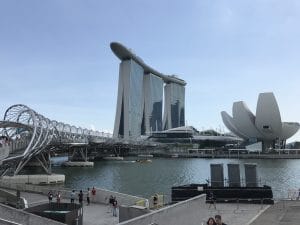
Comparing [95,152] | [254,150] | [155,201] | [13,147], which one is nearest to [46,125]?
[13,147]

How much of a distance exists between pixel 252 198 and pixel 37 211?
38.4ft

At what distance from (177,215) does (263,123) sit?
123005mm

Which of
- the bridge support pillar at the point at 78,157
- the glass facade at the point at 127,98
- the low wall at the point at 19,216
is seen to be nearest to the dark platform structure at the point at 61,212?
the low wall at the point at 19,216

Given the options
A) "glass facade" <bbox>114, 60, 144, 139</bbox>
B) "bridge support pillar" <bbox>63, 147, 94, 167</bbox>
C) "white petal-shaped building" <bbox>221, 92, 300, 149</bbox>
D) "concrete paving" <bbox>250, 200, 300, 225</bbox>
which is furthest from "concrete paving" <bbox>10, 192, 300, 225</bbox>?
"glass facade" <bbox>114, 60, 144, 139</bbox>

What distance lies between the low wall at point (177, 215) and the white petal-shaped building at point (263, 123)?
111120 millimetres

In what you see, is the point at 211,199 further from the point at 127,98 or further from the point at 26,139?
the point at 127,98

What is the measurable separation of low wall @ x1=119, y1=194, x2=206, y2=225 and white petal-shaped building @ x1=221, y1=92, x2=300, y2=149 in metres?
111

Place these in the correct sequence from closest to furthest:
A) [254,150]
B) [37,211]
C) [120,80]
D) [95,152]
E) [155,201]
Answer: [37,211]
[155,201]
[95,152]
[254,150]
[120,80]

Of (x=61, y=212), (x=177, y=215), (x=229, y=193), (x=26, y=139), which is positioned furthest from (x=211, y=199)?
(x=26, y=139)

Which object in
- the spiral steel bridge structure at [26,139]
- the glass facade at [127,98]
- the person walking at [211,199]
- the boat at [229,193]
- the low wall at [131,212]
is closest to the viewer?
the low wall at [131,212]

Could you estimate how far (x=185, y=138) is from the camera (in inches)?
7298

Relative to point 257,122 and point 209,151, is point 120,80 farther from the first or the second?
point 257,122

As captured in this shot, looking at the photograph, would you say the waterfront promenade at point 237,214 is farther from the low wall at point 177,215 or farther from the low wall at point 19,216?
the low wall at point 19,216

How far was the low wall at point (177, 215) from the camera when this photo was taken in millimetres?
10684
